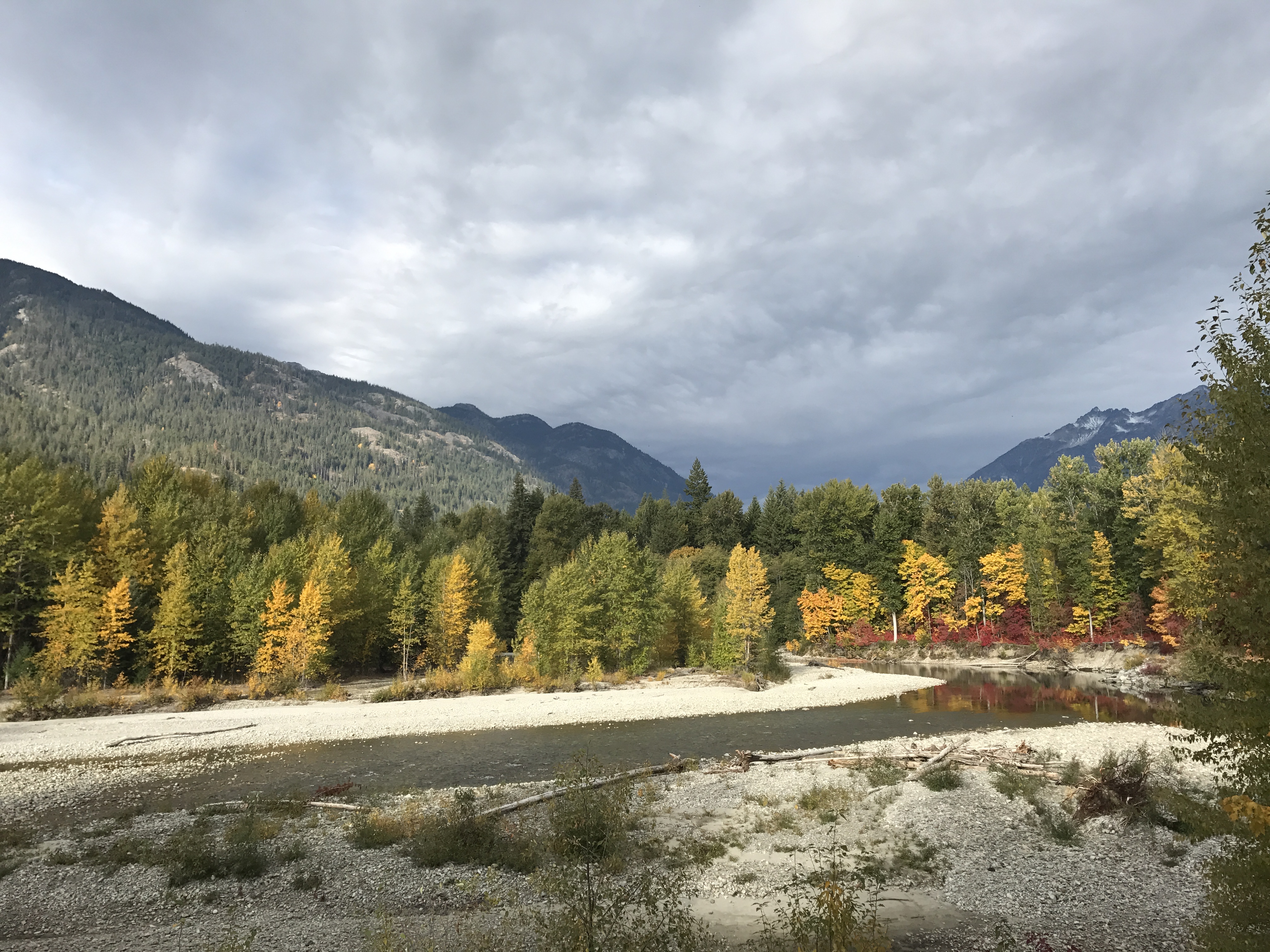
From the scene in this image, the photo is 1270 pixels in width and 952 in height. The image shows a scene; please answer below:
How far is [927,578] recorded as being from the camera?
68.4m

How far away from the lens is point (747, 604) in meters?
50.9

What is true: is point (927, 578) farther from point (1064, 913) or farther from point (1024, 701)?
point (1064, 913)

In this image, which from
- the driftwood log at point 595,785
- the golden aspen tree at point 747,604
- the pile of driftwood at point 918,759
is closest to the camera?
the driftwood log at point 595,785

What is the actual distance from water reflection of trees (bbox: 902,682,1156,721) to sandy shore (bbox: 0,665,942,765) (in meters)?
3.15

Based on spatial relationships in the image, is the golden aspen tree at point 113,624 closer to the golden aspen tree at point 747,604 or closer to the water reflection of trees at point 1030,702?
the golden aspen tree at point 747,604

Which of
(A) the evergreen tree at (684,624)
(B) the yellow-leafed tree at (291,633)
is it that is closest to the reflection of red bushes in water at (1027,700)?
(A) the evergreen tree at (684,624)

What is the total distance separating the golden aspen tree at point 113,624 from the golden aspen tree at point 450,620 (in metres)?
21.0

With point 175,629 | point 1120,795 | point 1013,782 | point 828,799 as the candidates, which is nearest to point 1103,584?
point 1013,782

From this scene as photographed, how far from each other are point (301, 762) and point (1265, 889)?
27015 millimetres

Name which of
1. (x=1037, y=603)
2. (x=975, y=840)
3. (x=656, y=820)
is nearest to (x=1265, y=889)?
(x=975, y=840)

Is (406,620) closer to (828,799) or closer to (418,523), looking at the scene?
(828,799)

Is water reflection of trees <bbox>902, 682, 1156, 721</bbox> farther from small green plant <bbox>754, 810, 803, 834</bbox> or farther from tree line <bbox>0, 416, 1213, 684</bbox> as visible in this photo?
small green plant <bbox>754, 810, 803, 834</bbox>

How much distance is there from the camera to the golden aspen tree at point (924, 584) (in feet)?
223

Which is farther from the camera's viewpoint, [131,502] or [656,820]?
[131,502]
